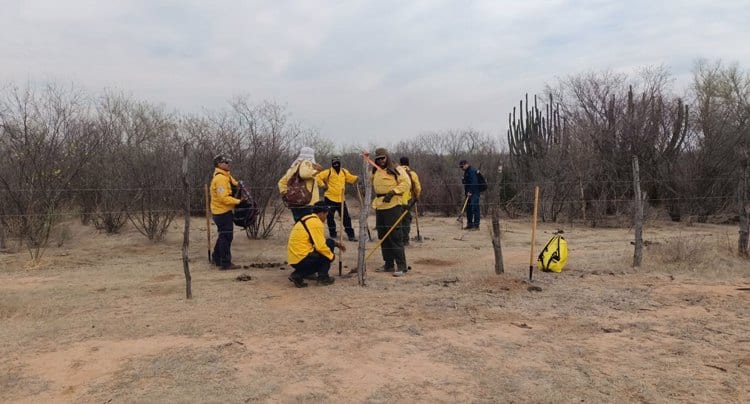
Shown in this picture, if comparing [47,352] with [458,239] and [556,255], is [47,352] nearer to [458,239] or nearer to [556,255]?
[556,255]

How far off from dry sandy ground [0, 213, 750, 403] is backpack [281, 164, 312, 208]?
998 millimetres

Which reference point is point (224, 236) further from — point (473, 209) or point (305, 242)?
point (473, 209)

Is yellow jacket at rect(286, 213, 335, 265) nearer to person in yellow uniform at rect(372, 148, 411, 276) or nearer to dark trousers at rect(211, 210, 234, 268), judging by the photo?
person in yellow uniform at rect(372, 148, 411, 276)

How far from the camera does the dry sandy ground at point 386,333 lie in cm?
341

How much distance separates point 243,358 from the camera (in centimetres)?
390

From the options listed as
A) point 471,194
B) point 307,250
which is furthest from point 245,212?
point 471,194

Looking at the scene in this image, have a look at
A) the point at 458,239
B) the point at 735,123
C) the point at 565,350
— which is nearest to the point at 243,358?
the point at 565,350

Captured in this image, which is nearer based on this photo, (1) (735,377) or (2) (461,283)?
(1) (735,377)

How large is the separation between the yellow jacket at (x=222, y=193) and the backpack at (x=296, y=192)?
74cm

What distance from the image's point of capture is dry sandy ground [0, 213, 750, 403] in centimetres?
341

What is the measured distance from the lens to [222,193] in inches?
278

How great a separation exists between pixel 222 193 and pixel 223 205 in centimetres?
23

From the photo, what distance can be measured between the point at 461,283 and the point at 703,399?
126 inches

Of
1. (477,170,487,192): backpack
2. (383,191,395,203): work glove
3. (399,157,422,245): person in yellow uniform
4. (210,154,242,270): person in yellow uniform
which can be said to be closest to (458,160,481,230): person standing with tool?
(477,170,487,192): backpack
